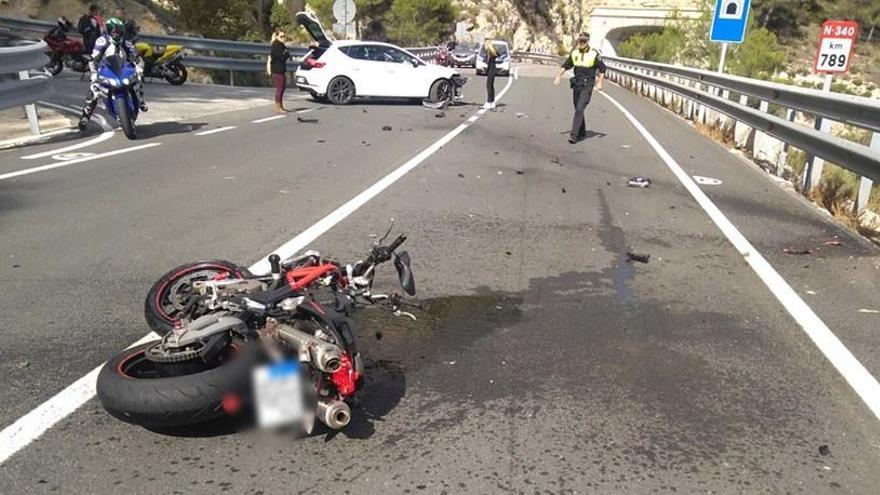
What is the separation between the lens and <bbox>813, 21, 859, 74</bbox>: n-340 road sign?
13.6 m

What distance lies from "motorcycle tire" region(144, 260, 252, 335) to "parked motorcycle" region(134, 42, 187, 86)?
18622 millimetres

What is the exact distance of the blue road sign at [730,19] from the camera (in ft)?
60.4

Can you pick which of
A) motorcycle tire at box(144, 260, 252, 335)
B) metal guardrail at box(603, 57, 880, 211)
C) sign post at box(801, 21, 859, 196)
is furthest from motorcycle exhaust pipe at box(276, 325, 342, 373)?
sign post at box(801, 21, 859, 196)

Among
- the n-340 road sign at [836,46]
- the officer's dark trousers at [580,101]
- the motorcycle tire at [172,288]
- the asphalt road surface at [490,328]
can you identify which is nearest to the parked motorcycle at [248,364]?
the asphalt road surface at [490,328]

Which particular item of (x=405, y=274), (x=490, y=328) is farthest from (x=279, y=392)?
(x=490, y=328)

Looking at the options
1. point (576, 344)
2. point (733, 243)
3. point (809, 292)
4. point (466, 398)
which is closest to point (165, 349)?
point (466, 398)

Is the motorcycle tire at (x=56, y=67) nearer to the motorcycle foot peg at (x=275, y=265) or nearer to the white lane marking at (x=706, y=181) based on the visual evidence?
the white lane marking at (x=706, y=181)

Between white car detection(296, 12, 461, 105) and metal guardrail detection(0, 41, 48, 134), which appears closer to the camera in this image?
metal guardrail detection(0, 41, 48, 134)

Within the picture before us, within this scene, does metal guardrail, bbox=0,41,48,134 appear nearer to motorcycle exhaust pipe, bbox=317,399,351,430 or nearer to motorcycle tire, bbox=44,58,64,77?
motorcycle tire, bbox=44,58,64,77

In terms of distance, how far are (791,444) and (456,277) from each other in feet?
9.06

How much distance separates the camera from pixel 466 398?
3.69 metres

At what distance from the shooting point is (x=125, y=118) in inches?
451

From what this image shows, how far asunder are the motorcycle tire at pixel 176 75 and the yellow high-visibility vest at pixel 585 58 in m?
→ 13.0

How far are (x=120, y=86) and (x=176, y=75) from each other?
1075 centimetres
